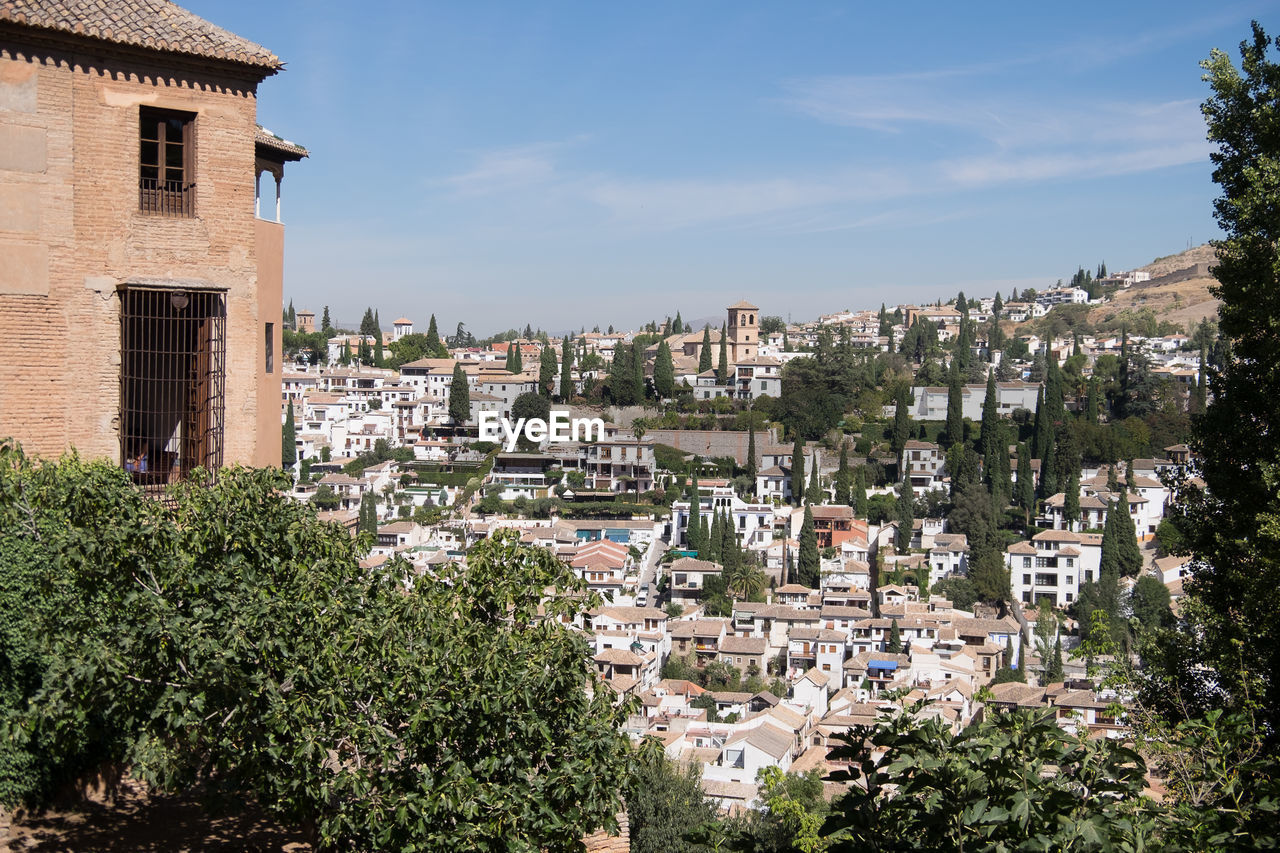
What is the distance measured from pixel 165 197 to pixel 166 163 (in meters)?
0.22

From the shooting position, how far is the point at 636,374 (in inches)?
2576

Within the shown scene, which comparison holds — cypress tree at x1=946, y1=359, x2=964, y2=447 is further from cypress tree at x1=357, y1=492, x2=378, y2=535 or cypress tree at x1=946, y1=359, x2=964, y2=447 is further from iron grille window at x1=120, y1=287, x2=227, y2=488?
iron grille window at x1=120, y1=287, x2=227, y2=488

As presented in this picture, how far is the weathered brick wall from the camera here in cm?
712

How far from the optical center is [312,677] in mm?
4980

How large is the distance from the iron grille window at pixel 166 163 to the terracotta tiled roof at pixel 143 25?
0.45 meters

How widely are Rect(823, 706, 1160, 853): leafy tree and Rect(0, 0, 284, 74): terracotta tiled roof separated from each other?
20.0ft

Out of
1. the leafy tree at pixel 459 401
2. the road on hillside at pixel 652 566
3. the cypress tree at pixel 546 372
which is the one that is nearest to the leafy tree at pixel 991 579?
the road on hillside at pixel 652 566

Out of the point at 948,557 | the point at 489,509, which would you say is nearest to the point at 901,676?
the point at 948,557

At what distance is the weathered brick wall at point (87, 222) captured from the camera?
7.12 meters

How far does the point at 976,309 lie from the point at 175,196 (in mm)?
129410

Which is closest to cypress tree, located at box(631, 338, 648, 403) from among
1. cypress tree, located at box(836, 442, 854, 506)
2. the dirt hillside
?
cypress tree, located at box(836, 442, 854, 506)

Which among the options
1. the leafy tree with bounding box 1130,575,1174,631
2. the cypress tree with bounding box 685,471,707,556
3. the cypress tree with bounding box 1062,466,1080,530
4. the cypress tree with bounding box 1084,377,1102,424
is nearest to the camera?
the leafy tree with bounding box 1130,575,1174,631

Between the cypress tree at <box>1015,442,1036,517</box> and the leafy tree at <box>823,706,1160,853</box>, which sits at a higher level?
the leafy tree at <box>823,706,1160,853</box>

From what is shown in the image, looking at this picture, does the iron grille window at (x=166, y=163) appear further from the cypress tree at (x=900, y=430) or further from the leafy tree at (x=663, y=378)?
the leafy tree at (x=663, y=378)
